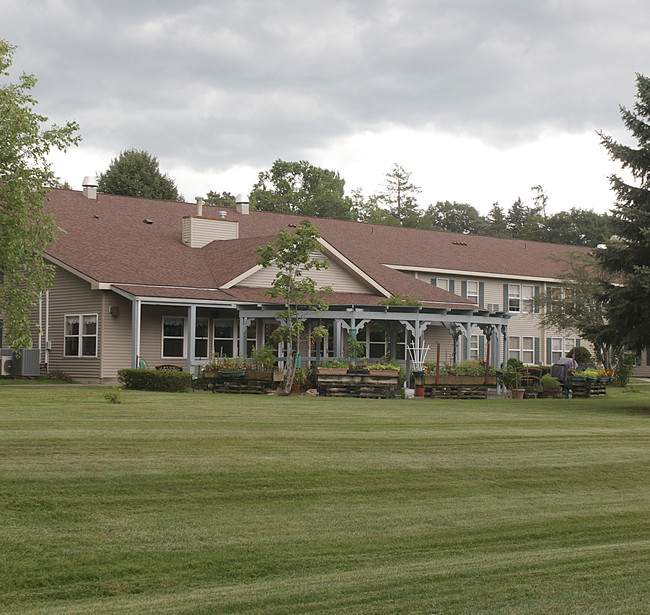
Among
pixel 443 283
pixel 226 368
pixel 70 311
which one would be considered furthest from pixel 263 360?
pixel 443 283

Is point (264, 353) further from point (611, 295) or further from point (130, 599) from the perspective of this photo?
point (130, 599)

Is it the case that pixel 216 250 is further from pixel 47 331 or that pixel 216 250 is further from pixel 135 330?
pixel 135 330

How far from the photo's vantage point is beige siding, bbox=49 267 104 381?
94.1 ft

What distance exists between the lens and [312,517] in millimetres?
9062

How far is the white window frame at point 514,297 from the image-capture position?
45.4 m

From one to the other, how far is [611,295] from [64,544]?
18.3 meters

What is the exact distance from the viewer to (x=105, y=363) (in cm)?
2852

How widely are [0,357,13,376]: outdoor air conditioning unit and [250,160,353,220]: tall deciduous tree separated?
39.7 m

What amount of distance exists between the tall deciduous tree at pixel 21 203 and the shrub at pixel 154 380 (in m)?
4.01

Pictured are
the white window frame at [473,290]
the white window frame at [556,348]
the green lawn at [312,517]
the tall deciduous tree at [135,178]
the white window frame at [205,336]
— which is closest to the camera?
the green lawn at [312,517]

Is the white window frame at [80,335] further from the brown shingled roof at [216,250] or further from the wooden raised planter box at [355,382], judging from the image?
the wooden raised planter box at [355,382]

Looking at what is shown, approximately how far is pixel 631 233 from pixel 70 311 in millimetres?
17323

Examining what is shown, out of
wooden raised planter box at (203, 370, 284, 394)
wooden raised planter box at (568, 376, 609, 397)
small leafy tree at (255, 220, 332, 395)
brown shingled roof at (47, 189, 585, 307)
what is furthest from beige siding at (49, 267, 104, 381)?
wooden raised planter box at (568, 376, 609, 397)

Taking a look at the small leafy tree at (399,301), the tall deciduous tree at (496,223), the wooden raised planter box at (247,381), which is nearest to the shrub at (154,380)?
the wooden raised planter box at (247,381)
